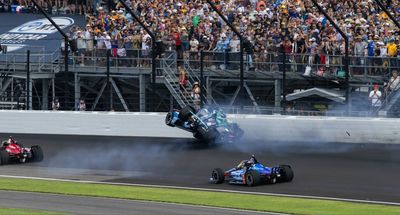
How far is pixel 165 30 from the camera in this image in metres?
31.2

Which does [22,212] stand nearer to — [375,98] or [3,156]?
[3,156]

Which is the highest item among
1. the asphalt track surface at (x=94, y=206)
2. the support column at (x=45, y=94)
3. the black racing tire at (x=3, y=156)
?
the support column at (x=45, y=94)

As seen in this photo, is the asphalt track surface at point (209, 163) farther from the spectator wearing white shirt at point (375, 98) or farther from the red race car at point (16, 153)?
the spectator wearing white shirt at point (375, 98)

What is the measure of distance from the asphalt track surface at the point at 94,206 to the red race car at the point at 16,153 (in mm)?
4739

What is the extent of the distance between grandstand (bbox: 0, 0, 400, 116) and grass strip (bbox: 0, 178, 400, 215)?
7762 millimetres

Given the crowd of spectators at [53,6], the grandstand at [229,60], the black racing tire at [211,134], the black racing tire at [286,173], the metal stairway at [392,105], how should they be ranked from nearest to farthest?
the black racing tire at [286,173], the metal stairway at [392,105], the black racing tire at [211,134], the grandstand at [229,60], the crowd of spectators at [53,6]

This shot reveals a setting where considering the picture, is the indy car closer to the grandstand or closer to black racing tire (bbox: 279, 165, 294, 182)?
the grandstand

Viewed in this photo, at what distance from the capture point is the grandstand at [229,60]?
27.0 meters

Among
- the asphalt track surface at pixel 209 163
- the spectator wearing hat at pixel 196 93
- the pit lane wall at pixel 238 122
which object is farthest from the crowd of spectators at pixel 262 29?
the asphalt track surface at pixel 209 163

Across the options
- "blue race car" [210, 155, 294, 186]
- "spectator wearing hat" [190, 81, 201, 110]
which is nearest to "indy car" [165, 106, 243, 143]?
"spectator wearing hat" [190, 81, 201, 110]

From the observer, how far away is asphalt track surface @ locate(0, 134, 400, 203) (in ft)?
63.3

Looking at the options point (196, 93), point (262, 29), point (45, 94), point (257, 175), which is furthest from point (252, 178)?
point (45, 94)

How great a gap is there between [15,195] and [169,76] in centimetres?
1085

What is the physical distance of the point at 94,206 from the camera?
1728 cm
